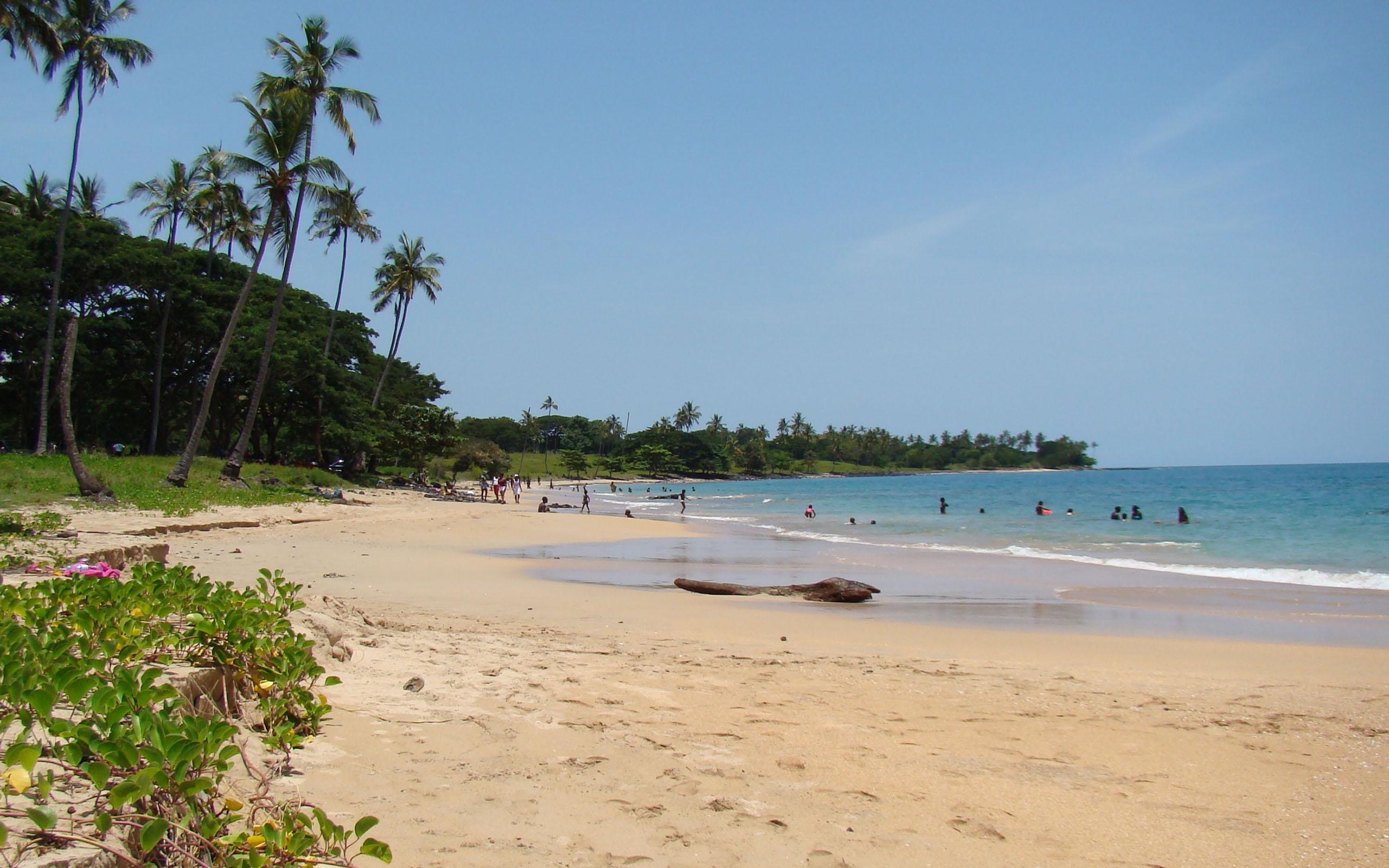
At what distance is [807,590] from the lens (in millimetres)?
12047

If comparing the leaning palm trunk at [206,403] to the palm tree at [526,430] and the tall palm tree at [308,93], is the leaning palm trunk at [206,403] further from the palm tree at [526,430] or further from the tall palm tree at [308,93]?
the palm tree at [526,430]

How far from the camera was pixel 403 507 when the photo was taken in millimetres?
28859

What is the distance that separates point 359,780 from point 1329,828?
466 centimetres

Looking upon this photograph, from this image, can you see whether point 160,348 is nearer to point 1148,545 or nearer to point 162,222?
point 162,222

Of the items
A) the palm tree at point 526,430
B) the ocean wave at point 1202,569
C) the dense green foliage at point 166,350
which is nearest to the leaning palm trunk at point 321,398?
the dense green foliage at point 166,350

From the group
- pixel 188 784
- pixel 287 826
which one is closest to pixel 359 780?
pixel 287 826

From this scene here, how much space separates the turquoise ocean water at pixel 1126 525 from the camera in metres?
19.2

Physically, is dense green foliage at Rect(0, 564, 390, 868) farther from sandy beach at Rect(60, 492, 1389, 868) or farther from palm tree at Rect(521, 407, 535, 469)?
palm tree at Rect(521, 407, 535, 469)

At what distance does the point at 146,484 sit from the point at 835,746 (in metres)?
20.9

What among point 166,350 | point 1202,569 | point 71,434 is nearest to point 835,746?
point 1202,569

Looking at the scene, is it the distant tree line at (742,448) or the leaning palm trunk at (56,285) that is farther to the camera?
the distant tree line at (742,448)

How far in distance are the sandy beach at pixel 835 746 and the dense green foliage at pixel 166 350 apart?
26.9 metres

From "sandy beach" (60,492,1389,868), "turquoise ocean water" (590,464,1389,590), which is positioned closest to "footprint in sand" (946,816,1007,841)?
"sandy beach" (60,492,1389,868)

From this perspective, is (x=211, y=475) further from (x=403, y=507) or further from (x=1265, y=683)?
(x=1265, y=683)
